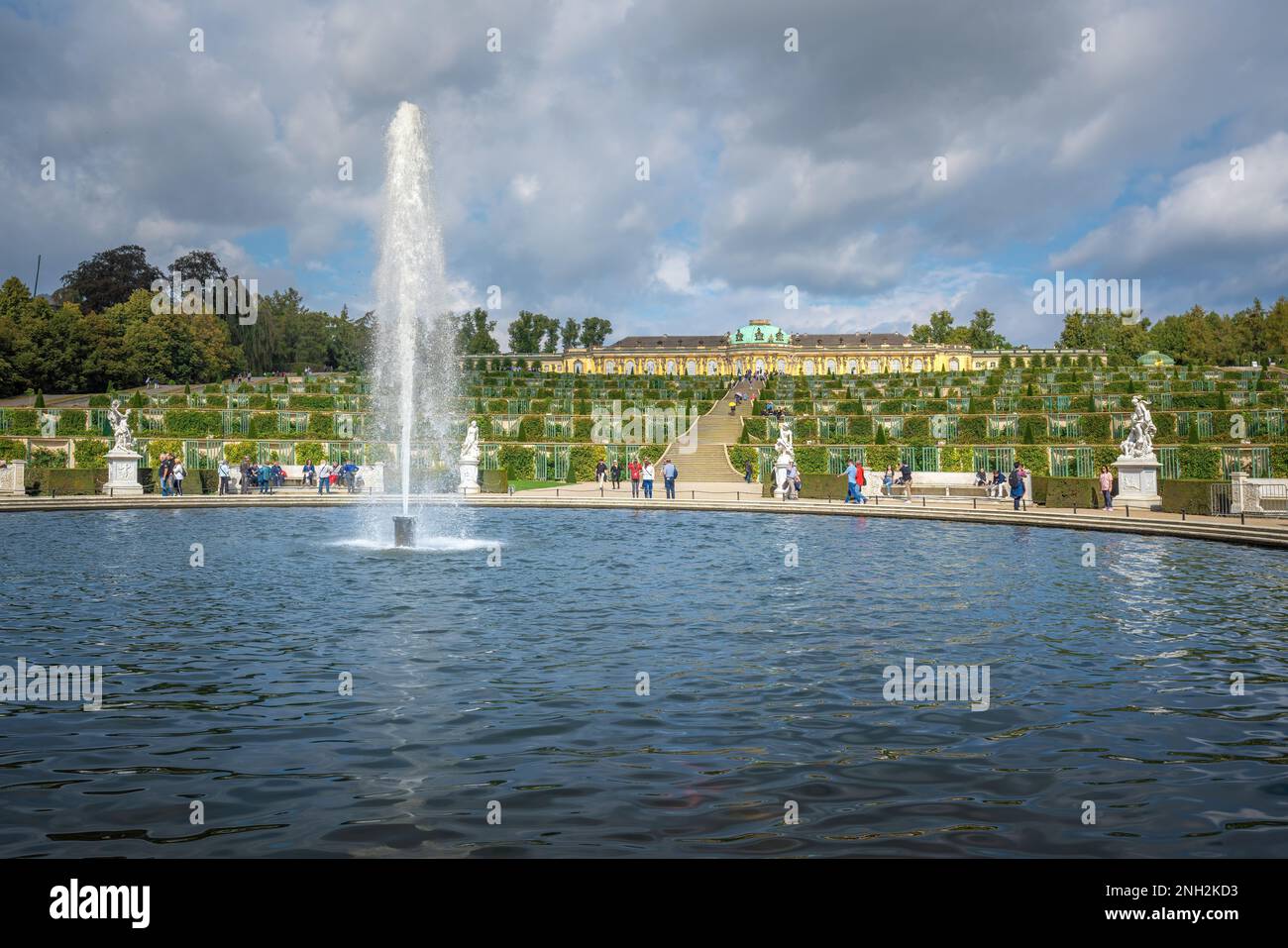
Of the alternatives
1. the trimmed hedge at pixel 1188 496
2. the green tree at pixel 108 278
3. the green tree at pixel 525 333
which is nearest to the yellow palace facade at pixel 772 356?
the green tree at pixel 525 333

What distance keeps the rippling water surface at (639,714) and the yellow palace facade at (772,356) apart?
546 ft

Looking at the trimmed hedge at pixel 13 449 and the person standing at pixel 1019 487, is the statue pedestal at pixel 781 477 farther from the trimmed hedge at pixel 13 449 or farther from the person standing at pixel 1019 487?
the trimmed hedge at pixel 13 449

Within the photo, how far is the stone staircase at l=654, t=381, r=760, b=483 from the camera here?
188 feet

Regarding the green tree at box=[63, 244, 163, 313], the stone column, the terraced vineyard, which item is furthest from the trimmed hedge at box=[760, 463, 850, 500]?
the green tree at box=[63, 244, 163, 313]

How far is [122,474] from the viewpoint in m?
43.8

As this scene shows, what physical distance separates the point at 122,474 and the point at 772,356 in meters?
155

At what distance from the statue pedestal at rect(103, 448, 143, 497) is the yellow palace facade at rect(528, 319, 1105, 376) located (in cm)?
14012

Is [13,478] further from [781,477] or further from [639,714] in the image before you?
[639,714]

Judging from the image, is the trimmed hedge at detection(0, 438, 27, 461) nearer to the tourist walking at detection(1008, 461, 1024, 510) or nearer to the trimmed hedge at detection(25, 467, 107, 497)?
the trimmed hedge at detection(25, 467, 107, 497)

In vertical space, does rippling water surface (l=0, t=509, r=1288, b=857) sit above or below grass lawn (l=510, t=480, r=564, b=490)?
below

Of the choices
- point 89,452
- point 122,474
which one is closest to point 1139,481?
point 122,474

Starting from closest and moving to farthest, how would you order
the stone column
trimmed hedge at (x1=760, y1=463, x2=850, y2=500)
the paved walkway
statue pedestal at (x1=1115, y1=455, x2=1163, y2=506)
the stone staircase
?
the paved walkway → statue pedestal at (x1=1115, y1=455, x2=1163, y2=506) → trimmed hedge at (x1=760, y1=463, x2=850, y2=500) → the stone column → the stone staircase

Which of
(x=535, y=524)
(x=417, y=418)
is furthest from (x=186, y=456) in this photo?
(x=535, y=524)
